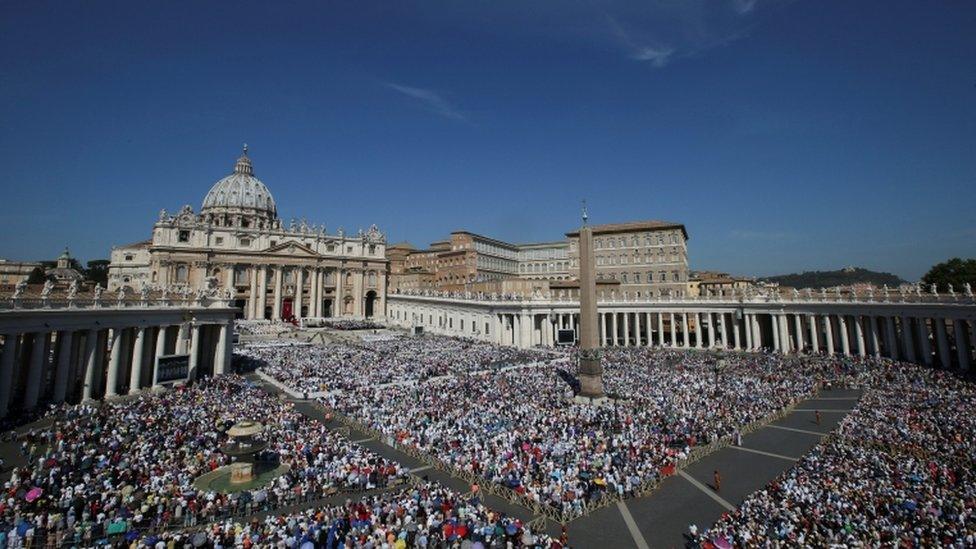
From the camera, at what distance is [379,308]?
3652 inches

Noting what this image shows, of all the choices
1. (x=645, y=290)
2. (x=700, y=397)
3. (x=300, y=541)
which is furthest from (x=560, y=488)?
(x=645, y=290)

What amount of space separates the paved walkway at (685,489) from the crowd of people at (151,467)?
2498 millimetres

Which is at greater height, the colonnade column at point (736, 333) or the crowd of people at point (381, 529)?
the colonnade column at point (736, 333)

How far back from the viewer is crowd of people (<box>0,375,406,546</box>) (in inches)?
506

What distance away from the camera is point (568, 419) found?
2289cm

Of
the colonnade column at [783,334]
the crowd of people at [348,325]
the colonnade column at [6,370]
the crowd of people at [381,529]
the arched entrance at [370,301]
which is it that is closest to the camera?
the crowd of people at [381,529]

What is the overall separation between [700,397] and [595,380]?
5.99 metres

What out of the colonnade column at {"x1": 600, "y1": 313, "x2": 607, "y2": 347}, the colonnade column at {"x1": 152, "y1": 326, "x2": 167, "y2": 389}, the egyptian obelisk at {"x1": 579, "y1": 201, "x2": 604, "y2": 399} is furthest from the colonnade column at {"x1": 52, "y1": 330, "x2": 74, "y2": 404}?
the colonnade column at {"x1": 600, "y1": 313, "x2": 607, "y2": 347}

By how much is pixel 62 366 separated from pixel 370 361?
1914 centimetres

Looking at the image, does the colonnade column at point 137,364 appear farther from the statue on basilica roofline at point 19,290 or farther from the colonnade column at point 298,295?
the colonnade column at point 298,295

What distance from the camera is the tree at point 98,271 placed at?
121 m

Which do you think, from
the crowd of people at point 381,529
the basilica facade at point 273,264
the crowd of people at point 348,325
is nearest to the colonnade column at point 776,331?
the crowd of people at point 381,529

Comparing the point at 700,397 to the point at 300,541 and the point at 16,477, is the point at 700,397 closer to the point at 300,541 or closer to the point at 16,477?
the point at 300,541

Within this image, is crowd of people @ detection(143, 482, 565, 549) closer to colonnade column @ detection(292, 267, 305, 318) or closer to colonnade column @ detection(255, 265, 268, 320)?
colonnade column @ detection(255, 265, 268, 320)
